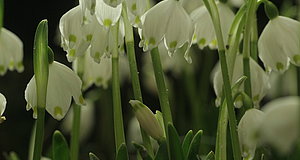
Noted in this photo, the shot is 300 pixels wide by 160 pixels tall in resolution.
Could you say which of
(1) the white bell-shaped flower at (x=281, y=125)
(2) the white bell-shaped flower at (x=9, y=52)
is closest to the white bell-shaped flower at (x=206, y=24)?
(2) the white bell-shaped flower at (x=9, y=52)

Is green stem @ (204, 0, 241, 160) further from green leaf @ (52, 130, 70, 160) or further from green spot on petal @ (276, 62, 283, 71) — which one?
green leaf @ (52, 130, 70, 160)

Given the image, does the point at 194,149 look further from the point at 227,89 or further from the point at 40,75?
the point at 40,75

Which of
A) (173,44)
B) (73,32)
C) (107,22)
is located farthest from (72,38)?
(173,44)

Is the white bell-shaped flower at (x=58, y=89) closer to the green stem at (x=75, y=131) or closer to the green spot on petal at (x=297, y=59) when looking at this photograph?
the green stem at (x=75, y=131)

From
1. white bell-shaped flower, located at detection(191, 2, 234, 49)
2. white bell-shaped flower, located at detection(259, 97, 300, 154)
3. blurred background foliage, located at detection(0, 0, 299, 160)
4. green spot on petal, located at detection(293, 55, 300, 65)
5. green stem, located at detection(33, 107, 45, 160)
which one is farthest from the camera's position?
blurred background foliage, located at detection(0, 0, 299, 160)

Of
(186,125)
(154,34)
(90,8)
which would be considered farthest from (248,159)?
(186,125)

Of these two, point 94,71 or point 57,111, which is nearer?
point 57,111

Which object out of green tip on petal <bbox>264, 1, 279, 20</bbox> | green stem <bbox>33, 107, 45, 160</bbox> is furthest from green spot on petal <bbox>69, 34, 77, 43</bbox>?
green tip on petal <bbox>264, 1, 279, 20</bbox>

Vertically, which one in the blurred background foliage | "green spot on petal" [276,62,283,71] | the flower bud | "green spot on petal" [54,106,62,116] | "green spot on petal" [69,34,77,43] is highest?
"green spot on petal" [69,34,77,43]
